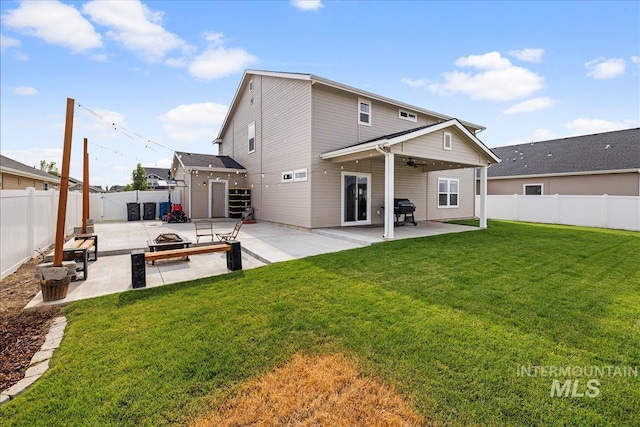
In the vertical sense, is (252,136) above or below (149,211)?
above

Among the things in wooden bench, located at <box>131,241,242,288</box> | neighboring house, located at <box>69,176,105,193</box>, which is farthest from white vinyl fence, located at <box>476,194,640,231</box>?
neighboring house, located at <box>69,176,105,193</box>

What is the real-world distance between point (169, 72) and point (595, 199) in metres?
19.0

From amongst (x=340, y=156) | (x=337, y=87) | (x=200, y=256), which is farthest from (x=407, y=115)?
(x=200, y=256)

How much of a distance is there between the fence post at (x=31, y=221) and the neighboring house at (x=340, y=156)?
731 cm

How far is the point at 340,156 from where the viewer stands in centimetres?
1028

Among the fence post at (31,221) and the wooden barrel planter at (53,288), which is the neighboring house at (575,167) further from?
the fence post at (31,221)

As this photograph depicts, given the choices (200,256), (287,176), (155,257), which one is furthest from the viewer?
(287,176)

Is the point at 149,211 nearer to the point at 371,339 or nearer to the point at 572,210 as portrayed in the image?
the point at 371,339

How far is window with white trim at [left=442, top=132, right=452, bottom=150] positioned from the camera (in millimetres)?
9883

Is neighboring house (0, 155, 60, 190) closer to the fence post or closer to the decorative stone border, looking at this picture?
the fence post

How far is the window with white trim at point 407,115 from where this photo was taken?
1330cm

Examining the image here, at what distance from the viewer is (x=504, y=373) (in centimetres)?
256

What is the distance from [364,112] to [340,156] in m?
2.99

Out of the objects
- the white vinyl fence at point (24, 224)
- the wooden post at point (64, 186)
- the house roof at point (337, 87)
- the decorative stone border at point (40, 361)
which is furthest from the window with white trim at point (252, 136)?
the decorative stone border at point (40, 361)
